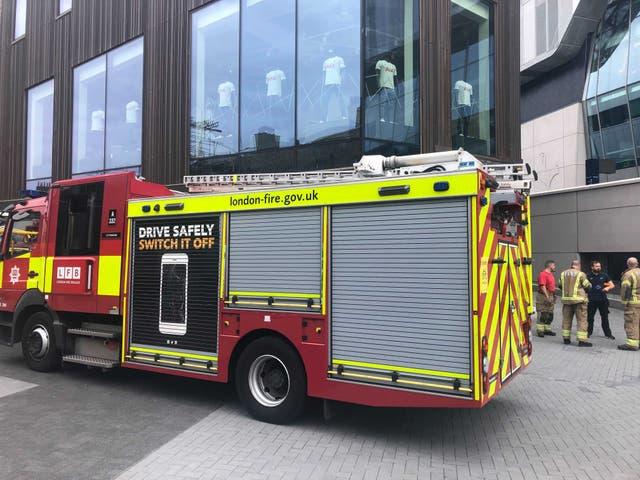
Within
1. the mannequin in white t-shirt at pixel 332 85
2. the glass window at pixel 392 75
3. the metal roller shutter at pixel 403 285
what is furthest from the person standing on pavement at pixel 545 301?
the metal roller shutter at pixel 403 285

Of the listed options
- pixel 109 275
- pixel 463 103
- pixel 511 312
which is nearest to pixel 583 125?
pixel 463 103

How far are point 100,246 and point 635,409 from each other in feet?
23.2

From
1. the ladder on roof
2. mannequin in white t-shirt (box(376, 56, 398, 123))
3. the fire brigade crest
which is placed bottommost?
the fire brigade crest

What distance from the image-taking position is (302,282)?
17.8ft

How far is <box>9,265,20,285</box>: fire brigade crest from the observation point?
8062mm

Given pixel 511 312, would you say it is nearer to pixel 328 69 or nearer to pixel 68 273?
pixel 68 273

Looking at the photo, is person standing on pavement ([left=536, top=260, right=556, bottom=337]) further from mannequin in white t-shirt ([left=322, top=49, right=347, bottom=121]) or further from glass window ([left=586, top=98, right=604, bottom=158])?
glass window ([left=586, top=98, right=604, bottom=158])

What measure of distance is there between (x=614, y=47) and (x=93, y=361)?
95.6 feet

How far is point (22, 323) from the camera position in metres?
8.03

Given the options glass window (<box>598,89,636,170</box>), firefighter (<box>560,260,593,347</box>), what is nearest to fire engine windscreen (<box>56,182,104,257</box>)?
firefighter (<box>560,260,593,347</box>)

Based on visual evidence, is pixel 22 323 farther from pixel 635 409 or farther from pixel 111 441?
pixel 635 409

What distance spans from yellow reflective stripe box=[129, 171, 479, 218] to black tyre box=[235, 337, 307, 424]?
1.51 metres

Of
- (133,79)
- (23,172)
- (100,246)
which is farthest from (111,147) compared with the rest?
(100,246)

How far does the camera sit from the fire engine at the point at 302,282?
4621mm
